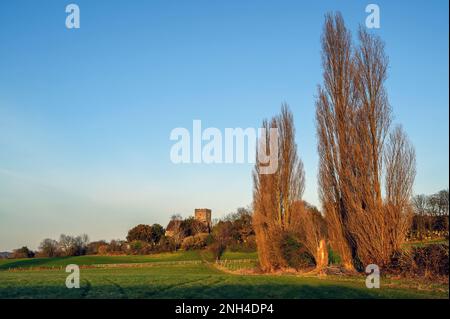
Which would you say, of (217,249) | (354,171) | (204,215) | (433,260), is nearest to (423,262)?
(433,260)

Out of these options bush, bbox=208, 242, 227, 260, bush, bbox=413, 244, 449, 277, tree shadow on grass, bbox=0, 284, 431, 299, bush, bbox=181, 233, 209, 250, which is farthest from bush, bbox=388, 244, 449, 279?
bush, bbox=181, 233, 209, 250

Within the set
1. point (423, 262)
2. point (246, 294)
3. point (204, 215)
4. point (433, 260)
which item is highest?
point (433, 260)

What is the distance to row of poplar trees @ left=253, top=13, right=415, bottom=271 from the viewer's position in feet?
65.0

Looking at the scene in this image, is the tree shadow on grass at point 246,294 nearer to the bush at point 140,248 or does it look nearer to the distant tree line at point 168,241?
the distant tree line at point 168,241

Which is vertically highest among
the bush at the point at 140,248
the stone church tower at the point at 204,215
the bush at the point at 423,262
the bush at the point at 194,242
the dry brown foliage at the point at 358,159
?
the dry brown foliage at the point at 358,159

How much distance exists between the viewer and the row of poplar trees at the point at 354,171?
19.8 metres

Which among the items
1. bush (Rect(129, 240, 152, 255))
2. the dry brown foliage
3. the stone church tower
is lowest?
bush (Rect(129, 240, 152, 255))

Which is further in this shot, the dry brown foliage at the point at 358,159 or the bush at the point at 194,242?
the bush at the point at 194,242

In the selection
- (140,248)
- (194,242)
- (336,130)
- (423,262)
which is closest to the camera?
(423,262)

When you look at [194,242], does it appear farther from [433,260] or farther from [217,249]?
[433,260]

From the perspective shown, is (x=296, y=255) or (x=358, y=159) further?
(x=296, y=255)

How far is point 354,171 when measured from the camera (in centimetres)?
2159

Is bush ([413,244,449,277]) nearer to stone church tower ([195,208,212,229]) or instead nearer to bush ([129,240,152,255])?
bush ([129,240,152,255])

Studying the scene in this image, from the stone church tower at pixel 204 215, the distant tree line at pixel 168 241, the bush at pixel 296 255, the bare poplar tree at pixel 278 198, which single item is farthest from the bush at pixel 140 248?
the bush at pixel 296 255
